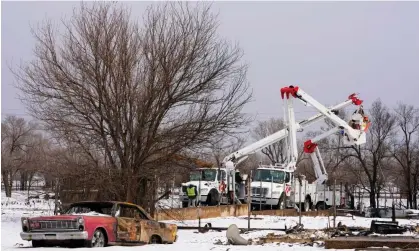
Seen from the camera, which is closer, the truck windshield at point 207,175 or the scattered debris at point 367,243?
the scattered debris at point 367,243

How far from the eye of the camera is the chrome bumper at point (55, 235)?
45.3 ft

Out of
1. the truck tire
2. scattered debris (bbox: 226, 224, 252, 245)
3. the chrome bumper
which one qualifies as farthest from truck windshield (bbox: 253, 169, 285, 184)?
the chrome bumper

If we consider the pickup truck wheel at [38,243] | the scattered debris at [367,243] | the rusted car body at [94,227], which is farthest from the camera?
the pickup truck wheel at [38,243]

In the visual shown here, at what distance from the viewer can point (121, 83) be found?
21.2 m

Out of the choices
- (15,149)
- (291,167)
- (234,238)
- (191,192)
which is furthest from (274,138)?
(15,149)

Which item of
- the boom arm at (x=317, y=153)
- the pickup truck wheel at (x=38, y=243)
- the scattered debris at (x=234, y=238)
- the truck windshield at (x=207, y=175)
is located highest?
the boom arm at (x=317, y=153)

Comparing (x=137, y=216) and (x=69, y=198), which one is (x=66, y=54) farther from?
(x=137, y=216)

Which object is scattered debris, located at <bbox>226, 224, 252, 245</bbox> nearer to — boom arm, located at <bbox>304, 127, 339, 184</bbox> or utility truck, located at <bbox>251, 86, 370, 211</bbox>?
utility truck, located at <bbox>251, 86, 370, 211</bbox>

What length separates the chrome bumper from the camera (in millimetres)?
13820

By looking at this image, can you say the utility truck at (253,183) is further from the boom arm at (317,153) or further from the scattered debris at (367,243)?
the scattered debris at (367,243)

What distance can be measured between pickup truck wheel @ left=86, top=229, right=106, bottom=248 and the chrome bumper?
0.96ft

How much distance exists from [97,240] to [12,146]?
177 ft

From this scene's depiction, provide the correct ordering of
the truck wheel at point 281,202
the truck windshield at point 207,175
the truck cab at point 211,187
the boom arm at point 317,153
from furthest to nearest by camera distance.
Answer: the boom arm at point 317,153 → the truck wheel at point 281,202 → the truck cab at point 211,187 → the truck windshield at point 207,175

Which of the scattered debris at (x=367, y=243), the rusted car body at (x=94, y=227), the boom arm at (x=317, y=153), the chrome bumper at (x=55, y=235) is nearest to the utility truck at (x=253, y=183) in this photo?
the boom arm at (x=317, y=153)
